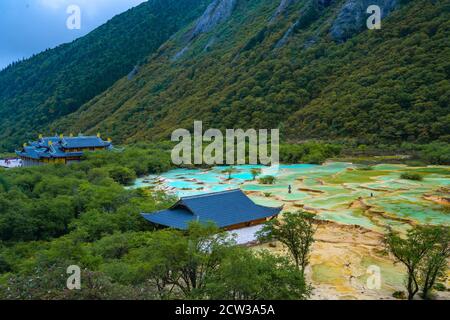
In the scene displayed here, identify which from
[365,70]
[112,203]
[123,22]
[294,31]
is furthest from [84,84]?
[112,203]

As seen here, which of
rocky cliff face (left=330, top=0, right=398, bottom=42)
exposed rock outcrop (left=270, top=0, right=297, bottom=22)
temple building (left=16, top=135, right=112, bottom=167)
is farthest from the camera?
exposed rock outcrop (left=270, top=0, right=297, bottom=22)

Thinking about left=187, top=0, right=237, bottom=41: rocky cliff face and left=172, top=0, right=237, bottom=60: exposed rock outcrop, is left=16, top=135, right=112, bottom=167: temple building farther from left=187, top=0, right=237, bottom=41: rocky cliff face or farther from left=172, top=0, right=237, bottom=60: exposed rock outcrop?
left=187, top=0, right=237, bottom=41: rocky cliff face

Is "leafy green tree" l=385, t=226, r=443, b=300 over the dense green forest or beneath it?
beneath

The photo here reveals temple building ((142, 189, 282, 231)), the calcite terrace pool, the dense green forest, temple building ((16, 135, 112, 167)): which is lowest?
the calcite terrace pool

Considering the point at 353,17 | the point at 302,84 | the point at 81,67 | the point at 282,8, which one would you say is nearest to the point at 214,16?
the point at 282,8

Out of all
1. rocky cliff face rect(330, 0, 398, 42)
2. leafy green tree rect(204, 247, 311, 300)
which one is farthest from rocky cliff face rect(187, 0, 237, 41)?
leafy green tree rect(204, 247, 311, 300)

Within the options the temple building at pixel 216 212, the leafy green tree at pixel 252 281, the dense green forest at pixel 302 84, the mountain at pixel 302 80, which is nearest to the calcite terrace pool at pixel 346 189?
the temple building at pixel 216 212

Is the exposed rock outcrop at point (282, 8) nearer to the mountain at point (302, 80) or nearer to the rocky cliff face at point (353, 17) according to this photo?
the mountain at point (302, 80)

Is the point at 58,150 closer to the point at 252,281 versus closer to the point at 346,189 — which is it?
the point at 346,189
